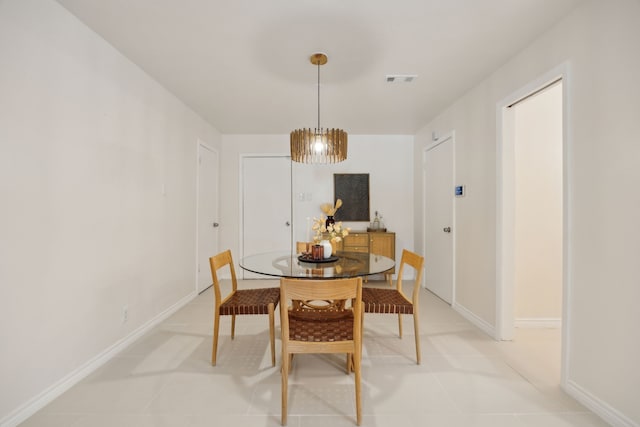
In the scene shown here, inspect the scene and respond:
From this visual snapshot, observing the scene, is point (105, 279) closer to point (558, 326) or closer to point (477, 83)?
point (477, 83)

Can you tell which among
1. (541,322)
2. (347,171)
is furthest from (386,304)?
(347,171)

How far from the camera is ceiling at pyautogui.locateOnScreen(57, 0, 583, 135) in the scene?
1.83 meters

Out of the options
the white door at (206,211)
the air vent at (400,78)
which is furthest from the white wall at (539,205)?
the white door at (206,211)

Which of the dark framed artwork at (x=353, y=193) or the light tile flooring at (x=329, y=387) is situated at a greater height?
the dark framed artwork at (x=353, y=193)

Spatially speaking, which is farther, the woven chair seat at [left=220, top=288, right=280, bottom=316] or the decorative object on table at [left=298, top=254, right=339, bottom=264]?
the decorative object on table at [left=298, top=254, right=339, bottom=264]

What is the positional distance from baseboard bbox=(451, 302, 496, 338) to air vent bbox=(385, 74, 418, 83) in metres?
2.44

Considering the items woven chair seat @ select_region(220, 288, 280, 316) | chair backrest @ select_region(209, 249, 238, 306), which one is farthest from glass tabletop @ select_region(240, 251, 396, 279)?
woven chair seat @ select_region(220, 288, 280, 316)

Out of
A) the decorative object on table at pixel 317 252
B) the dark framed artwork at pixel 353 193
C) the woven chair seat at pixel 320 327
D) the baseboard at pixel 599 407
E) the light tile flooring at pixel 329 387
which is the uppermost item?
the dark framed artwork at pixel 353 193

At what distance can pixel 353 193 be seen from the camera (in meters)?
4.79

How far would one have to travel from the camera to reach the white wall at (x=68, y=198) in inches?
60.5

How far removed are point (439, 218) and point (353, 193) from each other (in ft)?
4.86

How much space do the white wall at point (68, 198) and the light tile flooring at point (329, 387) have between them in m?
0.32

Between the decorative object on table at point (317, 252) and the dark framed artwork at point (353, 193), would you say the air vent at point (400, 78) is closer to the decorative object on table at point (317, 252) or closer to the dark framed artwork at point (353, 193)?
the decorative object on table at point (317, 252)

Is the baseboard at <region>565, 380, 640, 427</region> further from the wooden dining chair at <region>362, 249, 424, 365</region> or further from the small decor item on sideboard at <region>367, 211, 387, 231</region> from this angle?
the small decor item on sideboard at <region>367, 211, 387, 231</region>
